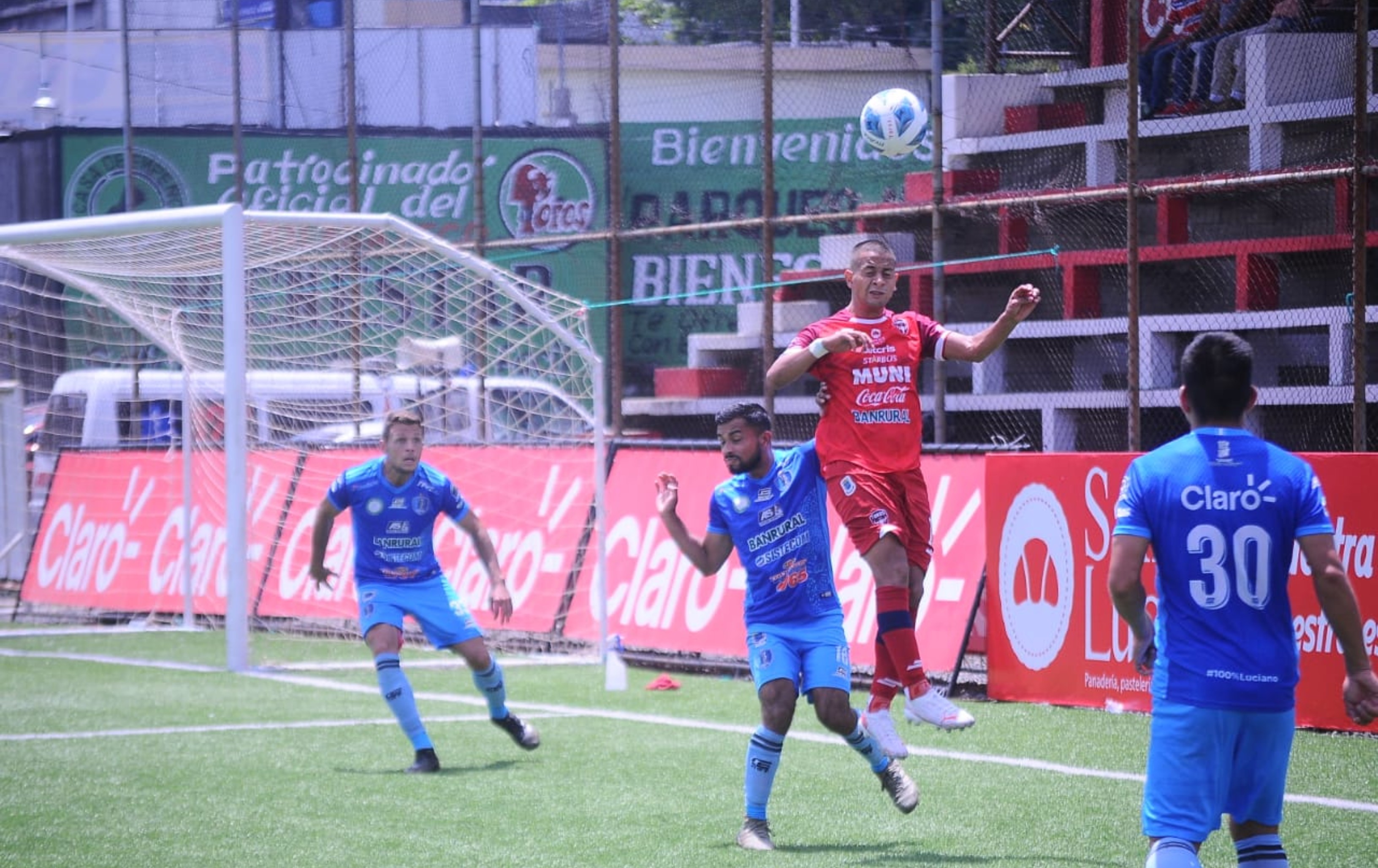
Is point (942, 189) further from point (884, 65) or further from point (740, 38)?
point (740, 38)

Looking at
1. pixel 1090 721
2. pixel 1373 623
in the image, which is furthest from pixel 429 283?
pixel 1373 623

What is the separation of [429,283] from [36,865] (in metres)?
8.80

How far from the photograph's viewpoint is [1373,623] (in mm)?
9617

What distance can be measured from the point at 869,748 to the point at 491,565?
3.02 metres

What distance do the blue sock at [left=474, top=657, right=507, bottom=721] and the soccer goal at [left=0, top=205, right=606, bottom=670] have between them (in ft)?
10.7

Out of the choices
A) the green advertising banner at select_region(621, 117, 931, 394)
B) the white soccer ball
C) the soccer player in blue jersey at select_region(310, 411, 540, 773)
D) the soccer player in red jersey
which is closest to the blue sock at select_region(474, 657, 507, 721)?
the soccer player in blue jersey at select_region(310, 411, 540, 773)

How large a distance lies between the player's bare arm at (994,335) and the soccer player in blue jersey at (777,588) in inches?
34.7

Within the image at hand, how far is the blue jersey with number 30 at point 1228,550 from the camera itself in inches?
182

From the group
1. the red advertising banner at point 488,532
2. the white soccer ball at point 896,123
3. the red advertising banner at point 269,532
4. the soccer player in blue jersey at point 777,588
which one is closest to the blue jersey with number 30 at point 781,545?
the soccer player in blue jersey at point 777,588

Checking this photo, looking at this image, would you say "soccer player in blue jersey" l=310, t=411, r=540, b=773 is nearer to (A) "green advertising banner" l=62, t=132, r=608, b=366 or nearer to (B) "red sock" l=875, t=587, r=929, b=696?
(B) "red sock" l=875, t=587, r=929, b=696

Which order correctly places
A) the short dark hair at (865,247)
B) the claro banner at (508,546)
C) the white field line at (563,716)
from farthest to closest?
1. the claro banner at (508,546)
2. the white field line at (563,716)
3. the short dark hair at (865,247)

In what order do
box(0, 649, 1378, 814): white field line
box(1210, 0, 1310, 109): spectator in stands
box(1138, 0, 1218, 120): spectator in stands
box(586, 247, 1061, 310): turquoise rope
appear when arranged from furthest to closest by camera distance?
box(1138, 0, 1218, 120): spectator in stands < box(586, 247, 1061, 310): turquoise rope < box(1210, 0, 1310, 109): spectator in stands < box(0, 649, 1378, 814): white field line

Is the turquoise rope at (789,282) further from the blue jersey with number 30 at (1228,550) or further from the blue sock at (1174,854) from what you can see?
the blue sock at (1174,854)

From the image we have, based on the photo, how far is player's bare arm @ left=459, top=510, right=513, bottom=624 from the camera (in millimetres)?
9352
